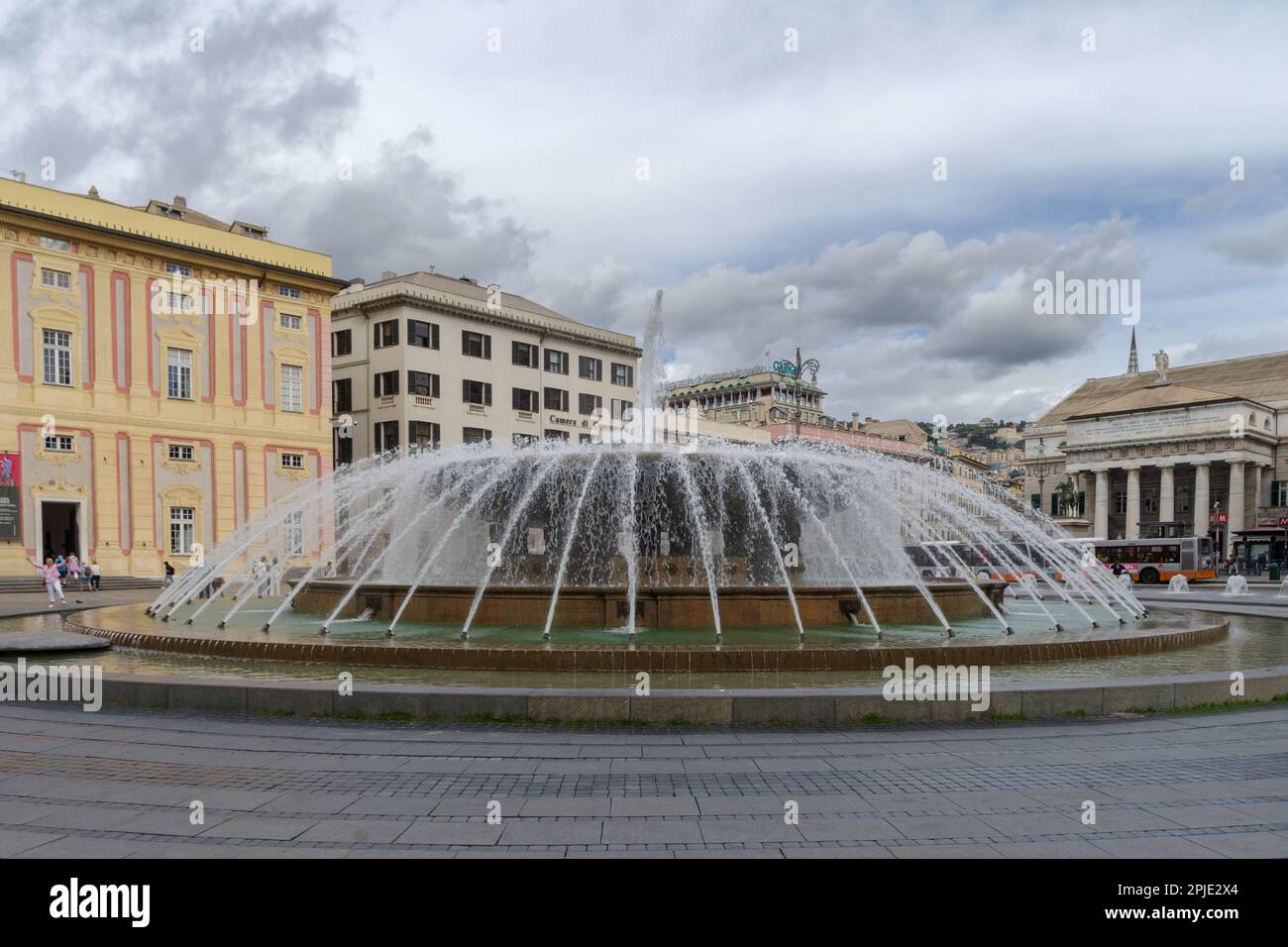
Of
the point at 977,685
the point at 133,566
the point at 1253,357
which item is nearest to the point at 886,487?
the point at 977,685

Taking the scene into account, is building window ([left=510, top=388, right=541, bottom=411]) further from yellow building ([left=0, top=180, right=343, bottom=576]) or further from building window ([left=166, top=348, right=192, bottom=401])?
building window ([left=166, top=348, right=192, bottom=401])

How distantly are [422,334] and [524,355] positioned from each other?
8121 millimetres

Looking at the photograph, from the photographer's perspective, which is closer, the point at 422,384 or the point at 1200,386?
the point at 422,384

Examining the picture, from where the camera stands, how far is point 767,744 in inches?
320

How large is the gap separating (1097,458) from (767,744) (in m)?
95.3

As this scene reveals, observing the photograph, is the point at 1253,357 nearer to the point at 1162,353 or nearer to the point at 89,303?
the point at 1162,353

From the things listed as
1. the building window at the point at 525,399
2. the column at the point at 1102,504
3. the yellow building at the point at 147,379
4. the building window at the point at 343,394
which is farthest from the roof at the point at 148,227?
the column at the point at 1102,504

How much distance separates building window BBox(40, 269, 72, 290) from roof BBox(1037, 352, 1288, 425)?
293ft

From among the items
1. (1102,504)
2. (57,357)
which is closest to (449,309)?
(57,357)

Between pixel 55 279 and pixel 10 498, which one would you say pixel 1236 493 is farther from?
pixel 10 498

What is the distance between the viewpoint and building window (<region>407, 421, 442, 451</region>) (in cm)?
5122

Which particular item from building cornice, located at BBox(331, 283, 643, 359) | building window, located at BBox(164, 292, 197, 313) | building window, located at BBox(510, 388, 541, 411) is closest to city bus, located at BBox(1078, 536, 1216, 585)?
building window, located at BBox(510, 388, 541, 411)

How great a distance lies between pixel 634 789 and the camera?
675 centimetres

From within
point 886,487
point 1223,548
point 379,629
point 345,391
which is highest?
point 345,391
